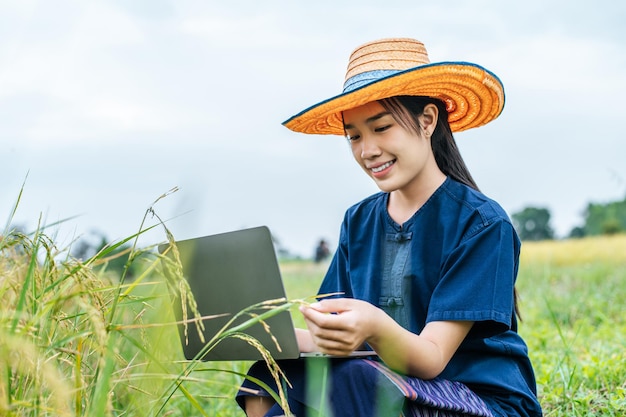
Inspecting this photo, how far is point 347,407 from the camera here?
1878 millimetres

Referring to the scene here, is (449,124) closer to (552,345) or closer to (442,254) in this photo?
(442,254)

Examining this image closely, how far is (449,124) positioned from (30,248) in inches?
61.4

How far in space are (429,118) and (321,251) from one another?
501 inches

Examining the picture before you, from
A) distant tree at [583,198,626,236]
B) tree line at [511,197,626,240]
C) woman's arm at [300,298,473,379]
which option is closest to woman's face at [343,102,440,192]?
woman's arm at [300,298,473,379]

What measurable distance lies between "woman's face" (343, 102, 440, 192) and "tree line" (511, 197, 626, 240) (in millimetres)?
25645

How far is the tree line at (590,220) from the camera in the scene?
33.8 meters

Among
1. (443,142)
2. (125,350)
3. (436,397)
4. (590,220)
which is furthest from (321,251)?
(590,220)

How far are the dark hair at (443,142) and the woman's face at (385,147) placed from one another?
3.0 inches

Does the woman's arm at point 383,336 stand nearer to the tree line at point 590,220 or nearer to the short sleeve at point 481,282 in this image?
the short sleeve at point 481,282

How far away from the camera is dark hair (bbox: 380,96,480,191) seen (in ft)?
7.89

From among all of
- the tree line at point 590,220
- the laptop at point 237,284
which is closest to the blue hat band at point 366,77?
the laptop at point 237,284

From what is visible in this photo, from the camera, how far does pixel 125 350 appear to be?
3570mm

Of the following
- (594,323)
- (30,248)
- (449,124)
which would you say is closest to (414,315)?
(449,124)

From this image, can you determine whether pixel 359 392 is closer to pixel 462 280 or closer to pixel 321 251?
pixel 462 280
